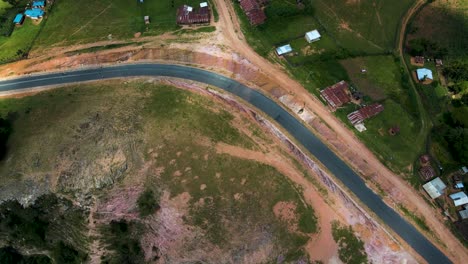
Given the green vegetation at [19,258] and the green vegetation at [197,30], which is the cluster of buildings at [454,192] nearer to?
the green vegetation at [197,30]

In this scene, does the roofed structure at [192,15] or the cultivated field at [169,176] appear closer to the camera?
the cultivated field at [169,176]

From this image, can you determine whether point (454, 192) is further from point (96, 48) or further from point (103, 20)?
point (103, 20)

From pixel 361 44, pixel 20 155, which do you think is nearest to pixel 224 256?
pixel 20 155

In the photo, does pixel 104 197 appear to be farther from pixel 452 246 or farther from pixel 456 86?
pixel 456 86

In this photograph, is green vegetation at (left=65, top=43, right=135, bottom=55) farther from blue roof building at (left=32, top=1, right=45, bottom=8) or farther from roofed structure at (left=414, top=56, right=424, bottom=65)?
roofed structure at (left=414, top=56, right=424, bottom=65)

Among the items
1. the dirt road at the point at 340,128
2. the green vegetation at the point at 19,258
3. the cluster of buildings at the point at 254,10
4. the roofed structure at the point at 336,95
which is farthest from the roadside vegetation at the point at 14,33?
the roofed structure at the point at 336,95

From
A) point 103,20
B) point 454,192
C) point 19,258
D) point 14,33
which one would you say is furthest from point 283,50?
point 14,33
